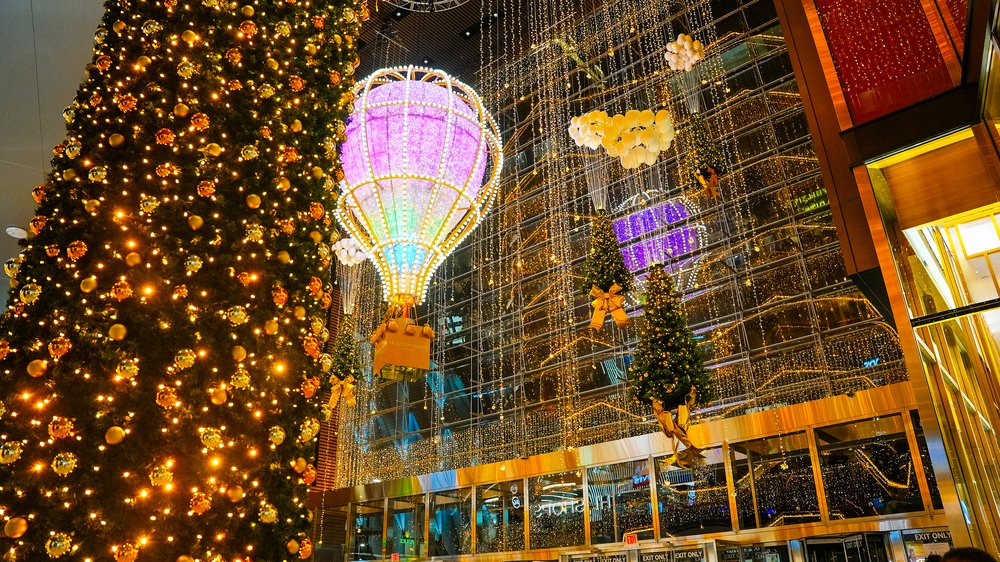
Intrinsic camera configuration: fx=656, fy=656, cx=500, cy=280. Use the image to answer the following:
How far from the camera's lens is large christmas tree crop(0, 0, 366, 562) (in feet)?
6.95

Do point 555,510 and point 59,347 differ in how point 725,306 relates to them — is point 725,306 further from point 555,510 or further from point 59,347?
point 59,347

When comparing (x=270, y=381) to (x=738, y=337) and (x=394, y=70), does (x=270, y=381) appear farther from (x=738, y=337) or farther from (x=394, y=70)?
(x=738, y=337)

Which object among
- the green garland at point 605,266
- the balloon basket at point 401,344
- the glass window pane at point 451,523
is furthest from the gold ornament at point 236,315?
the glass window pane at point 451,523

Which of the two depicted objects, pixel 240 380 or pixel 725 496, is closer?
pixel 240 380

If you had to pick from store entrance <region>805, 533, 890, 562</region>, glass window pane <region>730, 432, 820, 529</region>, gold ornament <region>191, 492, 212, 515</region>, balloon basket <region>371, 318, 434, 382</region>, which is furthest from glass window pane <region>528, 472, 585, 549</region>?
gold ornament <region>191, 492, 212, 515</region>

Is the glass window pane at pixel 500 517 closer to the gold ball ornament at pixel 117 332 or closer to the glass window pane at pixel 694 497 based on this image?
the glass window pane at pixel 694 497

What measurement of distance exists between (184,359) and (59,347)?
0.40m

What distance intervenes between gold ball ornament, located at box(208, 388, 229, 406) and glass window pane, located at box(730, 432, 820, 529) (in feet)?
A: 22.9

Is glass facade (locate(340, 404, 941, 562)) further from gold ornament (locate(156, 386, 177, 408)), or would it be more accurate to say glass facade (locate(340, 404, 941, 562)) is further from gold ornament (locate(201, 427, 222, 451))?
gold ornament (locate(156, 386, 177, 408))

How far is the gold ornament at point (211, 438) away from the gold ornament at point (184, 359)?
228mm

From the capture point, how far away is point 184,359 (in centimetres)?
226

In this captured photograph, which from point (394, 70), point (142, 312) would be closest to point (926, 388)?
point (142, 312)

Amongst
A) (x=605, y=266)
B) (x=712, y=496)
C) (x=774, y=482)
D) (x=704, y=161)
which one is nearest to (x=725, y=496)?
→ (x=712, y=496)

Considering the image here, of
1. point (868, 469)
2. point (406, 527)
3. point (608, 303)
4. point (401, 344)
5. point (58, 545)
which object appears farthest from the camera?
point (406, 527)
